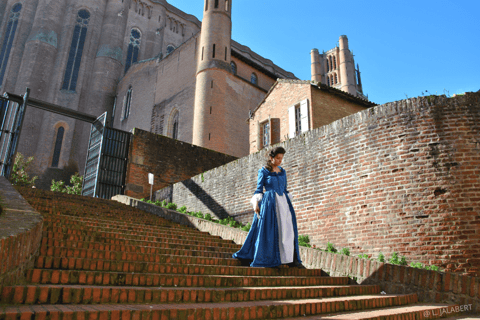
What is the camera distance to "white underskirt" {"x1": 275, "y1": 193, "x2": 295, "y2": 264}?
16.9 ft

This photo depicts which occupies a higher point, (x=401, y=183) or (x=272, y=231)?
(x=401, y=183)

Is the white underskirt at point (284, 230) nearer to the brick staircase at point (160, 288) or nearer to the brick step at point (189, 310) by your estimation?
the brick staircase at point (160, 288)

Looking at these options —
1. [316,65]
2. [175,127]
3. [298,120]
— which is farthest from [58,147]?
[316,65]

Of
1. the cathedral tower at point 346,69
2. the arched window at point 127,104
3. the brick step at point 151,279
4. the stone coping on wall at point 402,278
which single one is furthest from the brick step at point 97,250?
the cathedral tower at point 346,69

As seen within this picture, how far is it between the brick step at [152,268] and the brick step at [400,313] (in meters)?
1.35

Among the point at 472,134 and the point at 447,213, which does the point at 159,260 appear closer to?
the point at 447,213

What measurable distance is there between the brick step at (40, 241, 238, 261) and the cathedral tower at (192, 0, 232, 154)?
16636 mm

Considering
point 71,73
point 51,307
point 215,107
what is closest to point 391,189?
point 51,307

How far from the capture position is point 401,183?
724 cm

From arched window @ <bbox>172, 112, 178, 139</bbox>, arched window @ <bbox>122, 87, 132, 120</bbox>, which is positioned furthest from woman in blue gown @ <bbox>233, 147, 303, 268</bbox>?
arched window @ <bbox>122, 87, 132, 120</bbox>

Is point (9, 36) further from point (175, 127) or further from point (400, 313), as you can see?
point (400, 313)

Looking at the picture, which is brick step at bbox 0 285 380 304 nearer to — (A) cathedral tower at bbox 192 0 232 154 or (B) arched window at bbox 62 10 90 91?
(A) cathedral tower at bbox 192 0 232 154

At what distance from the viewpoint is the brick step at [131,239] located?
480 cm

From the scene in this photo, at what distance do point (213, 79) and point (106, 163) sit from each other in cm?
1064
